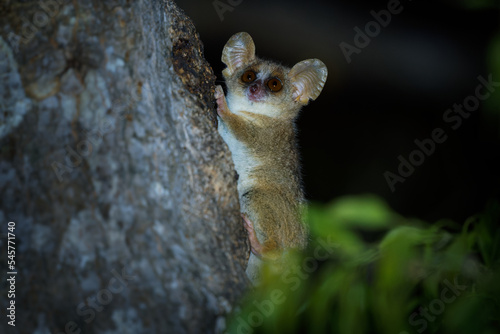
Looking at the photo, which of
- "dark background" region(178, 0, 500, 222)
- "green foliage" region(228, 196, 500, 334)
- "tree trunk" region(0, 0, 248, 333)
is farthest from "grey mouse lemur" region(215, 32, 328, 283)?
"green foliage" region(228, 196, 500, 334)

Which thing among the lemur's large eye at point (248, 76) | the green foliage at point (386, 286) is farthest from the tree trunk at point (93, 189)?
the lemur's large eye at point (248, 76)

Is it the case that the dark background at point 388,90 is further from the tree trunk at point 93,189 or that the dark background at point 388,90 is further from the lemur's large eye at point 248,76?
the tree trunk at point 93,189

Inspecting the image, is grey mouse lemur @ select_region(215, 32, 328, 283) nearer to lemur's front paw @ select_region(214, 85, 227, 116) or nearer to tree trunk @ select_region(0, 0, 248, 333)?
lemur's front paw @ select_region(214, 85, 227, 116)

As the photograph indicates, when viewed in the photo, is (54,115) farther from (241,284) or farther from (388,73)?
(388,73)

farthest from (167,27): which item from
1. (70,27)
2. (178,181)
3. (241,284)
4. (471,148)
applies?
(471,148)

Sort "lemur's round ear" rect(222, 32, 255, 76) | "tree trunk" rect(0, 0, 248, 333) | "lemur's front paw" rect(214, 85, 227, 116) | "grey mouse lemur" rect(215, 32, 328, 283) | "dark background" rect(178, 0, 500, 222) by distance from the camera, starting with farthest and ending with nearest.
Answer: "lemur's round ear" rect(222, 32, 255, 76), "dark background" rect(178, 0, 500, 222), "lemur's front paw" rect(214, 85, 227, 116), "grey mouse lemur" rect(215, 32, 328, 283), "tree trunk" rect(0, 0, 248, 333)

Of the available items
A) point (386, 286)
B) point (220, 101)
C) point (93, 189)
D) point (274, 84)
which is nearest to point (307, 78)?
point (274, 84)

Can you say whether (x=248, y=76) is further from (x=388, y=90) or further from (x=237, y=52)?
(x=388, y=90)
